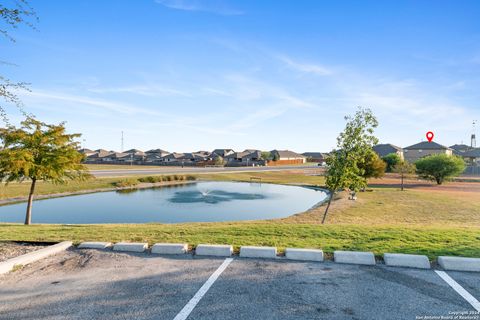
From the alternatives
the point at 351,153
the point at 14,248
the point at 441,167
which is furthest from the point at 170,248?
the point at 441,167

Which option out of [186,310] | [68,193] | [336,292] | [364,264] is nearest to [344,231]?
[364,264]

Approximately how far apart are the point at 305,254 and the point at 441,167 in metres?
45.5

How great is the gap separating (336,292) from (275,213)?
1966 cm

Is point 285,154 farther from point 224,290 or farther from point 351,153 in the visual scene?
point 224,290

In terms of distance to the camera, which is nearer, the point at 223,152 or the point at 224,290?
the point at 224,290

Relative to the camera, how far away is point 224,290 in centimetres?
480

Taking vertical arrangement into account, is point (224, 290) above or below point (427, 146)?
below

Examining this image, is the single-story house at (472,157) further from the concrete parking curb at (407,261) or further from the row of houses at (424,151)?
the concrete parking curb at (407,261)

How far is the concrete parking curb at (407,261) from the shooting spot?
5831mm

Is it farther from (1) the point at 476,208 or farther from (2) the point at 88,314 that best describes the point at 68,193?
(1) the point at 476,208

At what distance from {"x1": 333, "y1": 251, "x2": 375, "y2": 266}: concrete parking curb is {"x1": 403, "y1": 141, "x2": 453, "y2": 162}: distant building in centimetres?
8274

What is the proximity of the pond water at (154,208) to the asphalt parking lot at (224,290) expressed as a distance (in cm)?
1550

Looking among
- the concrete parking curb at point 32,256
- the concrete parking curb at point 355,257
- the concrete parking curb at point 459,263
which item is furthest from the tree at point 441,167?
the concrete parking curb at point 32,256

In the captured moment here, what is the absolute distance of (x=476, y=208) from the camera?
21.7 m
